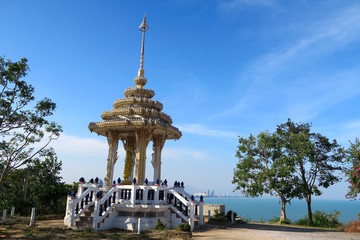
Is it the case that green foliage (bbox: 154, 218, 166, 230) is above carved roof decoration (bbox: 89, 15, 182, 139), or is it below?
below

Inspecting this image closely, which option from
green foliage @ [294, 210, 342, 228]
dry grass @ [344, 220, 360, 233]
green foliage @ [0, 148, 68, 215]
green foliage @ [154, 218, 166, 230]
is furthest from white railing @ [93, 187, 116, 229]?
green foliage @ [294, 210, 342, 228]

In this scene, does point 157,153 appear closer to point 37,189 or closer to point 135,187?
point 135,187

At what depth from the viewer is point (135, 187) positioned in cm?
1792

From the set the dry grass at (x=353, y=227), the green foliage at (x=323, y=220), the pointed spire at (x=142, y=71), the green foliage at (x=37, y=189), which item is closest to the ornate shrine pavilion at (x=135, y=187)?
the pointed spire at (x=142, y=71)

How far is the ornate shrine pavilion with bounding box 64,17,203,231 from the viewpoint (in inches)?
682

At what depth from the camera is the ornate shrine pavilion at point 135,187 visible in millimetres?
17328

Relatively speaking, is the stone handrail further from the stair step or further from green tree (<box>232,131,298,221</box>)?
green tree (<box>232,131,298,221</box>)

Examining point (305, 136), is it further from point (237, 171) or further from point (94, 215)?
point (94, 215)

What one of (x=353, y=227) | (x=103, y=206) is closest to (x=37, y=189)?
(x=103, y=206)

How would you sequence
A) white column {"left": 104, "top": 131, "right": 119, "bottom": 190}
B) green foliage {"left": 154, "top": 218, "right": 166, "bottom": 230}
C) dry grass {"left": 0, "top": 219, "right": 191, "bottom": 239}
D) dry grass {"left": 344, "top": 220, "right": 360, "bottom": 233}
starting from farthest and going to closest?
1. white column {"left": 104, "top": 131, "right": 119, "bottom": 190}
2. dry grass {"left": 344, "top": 220, "right": 360, "bottom": 233}
3. green foliage {"left": 154, "top": 218, "right": 166, "bottom": 230}
4. dry grass {"left": 0, "top": 219, "right": 191, "bottom": 239}

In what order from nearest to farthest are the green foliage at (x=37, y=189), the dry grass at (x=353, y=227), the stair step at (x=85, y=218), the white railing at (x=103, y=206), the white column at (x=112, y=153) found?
the white railing at (x=103, y=206) < the stair step at (x=85, y=218) < the dry grass at (x=353, y=227) < the white column at (x=112, y=153) < the green foliage at (x=37, y=189)

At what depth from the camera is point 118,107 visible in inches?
925

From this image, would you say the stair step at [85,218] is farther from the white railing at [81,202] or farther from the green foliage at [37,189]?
the green foliage at [37,189]

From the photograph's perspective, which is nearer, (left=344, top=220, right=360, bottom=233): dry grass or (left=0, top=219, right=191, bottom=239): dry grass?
(left=0, top=219, right=191, bottom=239): dry grass
